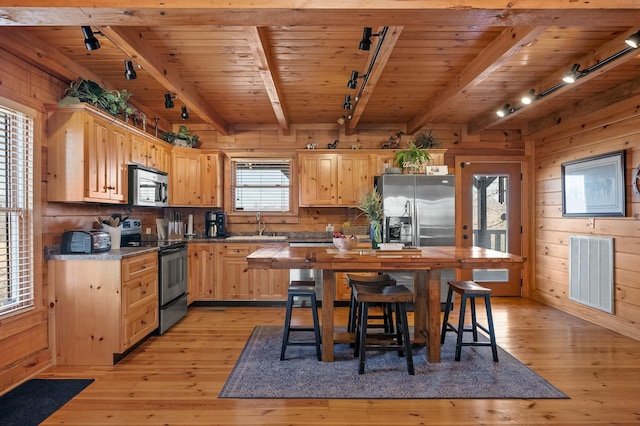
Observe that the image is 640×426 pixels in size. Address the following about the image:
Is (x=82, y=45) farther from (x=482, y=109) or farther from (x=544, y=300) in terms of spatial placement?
(x=544, y=300)

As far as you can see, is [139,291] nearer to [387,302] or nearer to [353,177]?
[387,302]

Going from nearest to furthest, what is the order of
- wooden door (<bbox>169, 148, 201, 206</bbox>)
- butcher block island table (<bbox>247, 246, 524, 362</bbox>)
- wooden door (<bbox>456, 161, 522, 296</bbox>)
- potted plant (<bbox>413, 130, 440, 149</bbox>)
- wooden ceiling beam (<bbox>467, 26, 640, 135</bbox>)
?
butcher block island table (<bbox>247, 246, 524, 362</bbox>) < wooden ceiling beam (<bbox>467, 26, 640, 135</bbox>) < wooden door (<bbox>169, 148, 201, 206</bbox>) < potted plant (<bbox>413, 130, 440, 149</bbox>) < wooden door (<bbox>456, 161, 522, 296</bbox>)

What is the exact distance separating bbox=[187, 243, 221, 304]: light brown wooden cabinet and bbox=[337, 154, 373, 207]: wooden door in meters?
1.98

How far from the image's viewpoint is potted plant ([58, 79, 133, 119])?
306 cm

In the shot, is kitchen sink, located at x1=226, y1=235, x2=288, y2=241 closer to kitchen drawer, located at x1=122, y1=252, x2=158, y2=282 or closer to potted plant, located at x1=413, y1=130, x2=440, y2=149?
kitchen drawer, located at x1=122, y1=252, x2=158, y2=282

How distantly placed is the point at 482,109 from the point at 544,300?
2808 millimetres

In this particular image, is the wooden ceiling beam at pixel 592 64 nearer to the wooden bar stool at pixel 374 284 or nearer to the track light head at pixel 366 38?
the track light head at pixel 366 38

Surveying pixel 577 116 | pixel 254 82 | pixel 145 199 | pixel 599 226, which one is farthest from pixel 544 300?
pixel 145 199

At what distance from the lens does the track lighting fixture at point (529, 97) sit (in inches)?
151

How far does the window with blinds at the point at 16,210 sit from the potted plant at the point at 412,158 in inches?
156

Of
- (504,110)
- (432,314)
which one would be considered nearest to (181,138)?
(432,314)

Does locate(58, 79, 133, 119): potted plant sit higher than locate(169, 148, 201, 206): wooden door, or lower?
higher

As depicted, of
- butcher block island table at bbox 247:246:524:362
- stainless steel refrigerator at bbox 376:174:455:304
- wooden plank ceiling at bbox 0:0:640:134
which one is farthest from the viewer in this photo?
stainless steel refrigerator at bbox 376:174:455:304

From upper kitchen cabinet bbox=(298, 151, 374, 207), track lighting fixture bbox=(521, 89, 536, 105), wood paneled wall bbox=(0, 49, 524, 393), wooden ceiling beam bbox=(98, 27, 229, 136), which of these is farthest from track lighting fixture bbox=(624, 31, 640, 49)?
wooden ceiling beam bbox=(98, 27, 229, 136)
